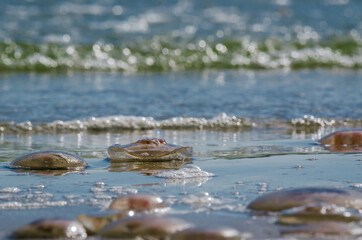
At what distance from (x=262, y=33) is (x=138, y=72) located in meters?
3.63

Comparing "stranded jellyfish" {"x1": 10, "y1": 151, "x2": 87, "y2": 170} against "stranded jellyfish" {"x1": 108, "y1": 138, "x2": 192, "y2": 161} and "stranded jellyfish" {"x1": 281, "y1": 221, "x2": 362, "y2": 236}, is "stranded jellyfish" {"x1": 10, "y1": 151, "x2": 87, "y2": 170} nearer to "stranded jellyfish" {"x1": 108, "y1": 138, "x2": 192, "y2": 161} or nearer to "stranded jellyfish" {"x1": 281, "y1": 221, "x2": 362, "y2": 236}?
"stranded jellyfish" {"x1": 108, "y1": 138, "x2": 192, "y2": 161}

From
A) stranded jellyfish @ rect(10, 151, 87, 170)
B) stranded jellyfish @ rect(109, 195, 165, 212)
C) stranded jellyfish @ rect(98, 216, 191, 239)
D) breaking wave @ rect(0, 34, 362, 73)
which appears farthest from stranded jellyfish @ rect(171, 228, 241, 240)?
breaking wave @ rect(0, 34, 362, 73)

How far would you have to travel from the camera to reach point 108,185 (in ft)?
12.4

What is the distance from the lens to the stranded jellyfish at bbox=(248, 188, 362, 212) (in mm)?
3100

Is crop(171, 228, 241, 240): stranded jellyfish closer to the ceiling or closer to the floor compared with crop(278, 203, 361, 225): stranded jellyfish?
closer to the floor

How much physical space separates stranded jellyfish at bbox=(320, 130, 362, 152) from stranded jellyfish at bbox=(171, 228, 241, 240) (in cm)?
254

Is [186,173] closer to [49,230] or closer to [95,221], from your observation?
[95,221]

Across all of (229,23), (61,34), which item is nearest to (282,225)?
(61,34)

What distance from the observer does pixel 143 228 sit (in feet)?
8.91

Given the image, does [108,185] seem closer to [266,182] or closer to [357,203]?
[266,182]

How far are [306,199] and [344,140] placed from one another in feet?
7.10

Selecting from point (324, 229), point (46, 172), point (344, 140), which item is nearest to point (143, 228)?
point (324, 229)

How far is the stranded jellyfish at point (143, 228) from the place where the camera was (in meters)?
2.70

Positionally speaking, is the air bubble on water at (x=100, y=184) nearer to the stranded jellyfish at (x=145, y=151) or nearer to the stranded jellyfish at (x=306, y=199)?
the stranded jellyfish at (x=145, y=151)
